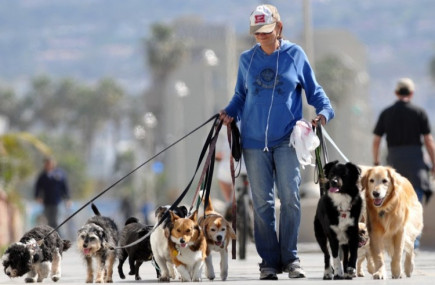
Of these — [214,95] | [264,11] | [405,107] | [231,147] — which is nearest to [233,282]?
[231,147]

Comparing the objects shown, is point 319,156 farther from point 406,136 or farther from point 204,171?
point 406,136

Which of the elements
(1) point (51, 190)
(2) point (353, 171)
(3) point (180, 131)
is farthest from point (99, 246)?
(3) point (180, 131)

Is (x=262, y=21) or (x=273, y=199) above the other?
(x=262, y=21)

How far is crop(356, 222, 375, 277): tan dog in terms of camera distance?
11586mm

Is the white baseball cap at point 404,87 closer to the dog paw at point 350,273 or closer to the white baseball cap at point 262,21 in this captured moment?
the white baseball cap at point 262,21

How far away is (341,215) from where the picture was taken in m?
11.1

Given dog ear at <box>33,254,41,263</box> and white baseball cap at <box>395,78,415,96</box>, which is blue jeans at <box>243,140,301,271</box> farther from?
A: white baseball cap at <box>395,78,415,96</box>

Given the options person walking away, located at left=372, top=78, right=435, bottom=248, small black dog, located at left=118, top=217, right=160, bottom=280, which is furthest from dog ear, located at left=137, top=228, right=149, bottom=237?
person walking away, located at left=372, top=78, right=435, bottom=248

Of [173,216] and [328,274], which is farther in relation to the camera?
[328,274]

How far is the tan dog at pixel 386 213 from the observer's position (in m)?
11.3

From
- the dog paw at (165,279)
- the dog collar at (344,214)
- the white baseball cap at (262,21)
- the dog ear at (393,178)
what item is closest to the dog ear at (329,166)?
the dog collar at (344,214)

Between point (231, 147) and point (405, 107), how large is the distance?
4.39 metres

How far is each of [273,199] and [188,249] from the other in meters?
1.09

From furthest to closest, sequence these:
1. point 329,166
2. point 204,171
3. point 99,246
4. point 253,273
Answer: point 253,273 < point 204,171 < point 99,246 < point 329,166
